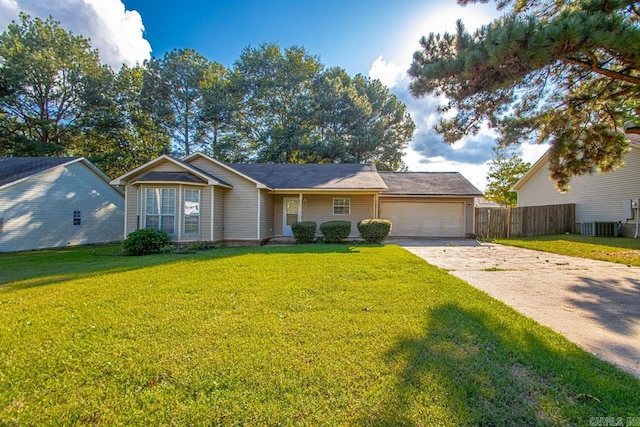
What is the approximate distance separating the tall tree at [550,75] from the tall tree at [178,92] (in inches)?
908

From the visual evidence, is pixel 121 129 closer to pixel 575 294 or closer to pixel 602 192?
pixel 575 294

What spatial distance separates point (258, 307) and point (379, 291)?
201 centimetres

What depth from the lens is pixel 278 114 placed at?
2567cm

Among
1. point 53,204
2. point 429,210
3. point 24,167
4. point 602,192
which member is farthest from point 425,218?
point 24,167

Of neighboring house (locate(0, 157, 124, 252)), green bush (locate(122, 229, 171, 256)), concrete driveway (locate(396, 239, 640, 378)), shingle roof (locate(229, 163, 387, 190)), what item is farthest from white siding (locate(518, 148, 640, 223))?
neighboring house (locate(0, 157, 124, 252))

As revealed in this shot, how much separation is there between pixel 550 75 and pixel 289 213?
37.2ft

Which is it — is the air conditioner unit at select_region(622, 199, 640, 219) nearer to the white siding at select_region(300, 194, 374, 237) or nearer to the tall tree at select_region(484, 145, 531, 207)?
the white siding at select_region(300, 194, 374, 237)

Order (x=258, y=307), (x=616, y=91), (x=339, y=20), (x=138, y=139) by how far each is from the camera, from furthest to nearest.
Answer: (x=138, y=139)
(x=339, y=20)
(x=616, y=91)
(x=258, y=307)

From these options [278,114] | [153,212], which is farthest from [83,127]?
[153,212]

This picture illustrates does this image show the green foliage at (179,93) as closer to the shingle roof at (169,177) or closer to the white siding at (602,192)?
the shingle roof at (169,177)

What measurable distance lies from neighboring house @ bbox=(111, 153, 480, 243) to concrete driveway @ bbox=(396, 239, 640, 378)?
6.78 metres

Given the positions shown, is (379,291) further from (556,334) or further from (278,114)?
(278,114)

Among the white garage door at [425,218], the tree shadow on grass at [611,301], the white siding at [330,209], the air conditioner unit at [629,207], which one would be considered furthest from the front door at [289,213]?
the air conditioner unit at [629,207]

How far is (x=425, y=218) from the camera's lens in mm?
16016
